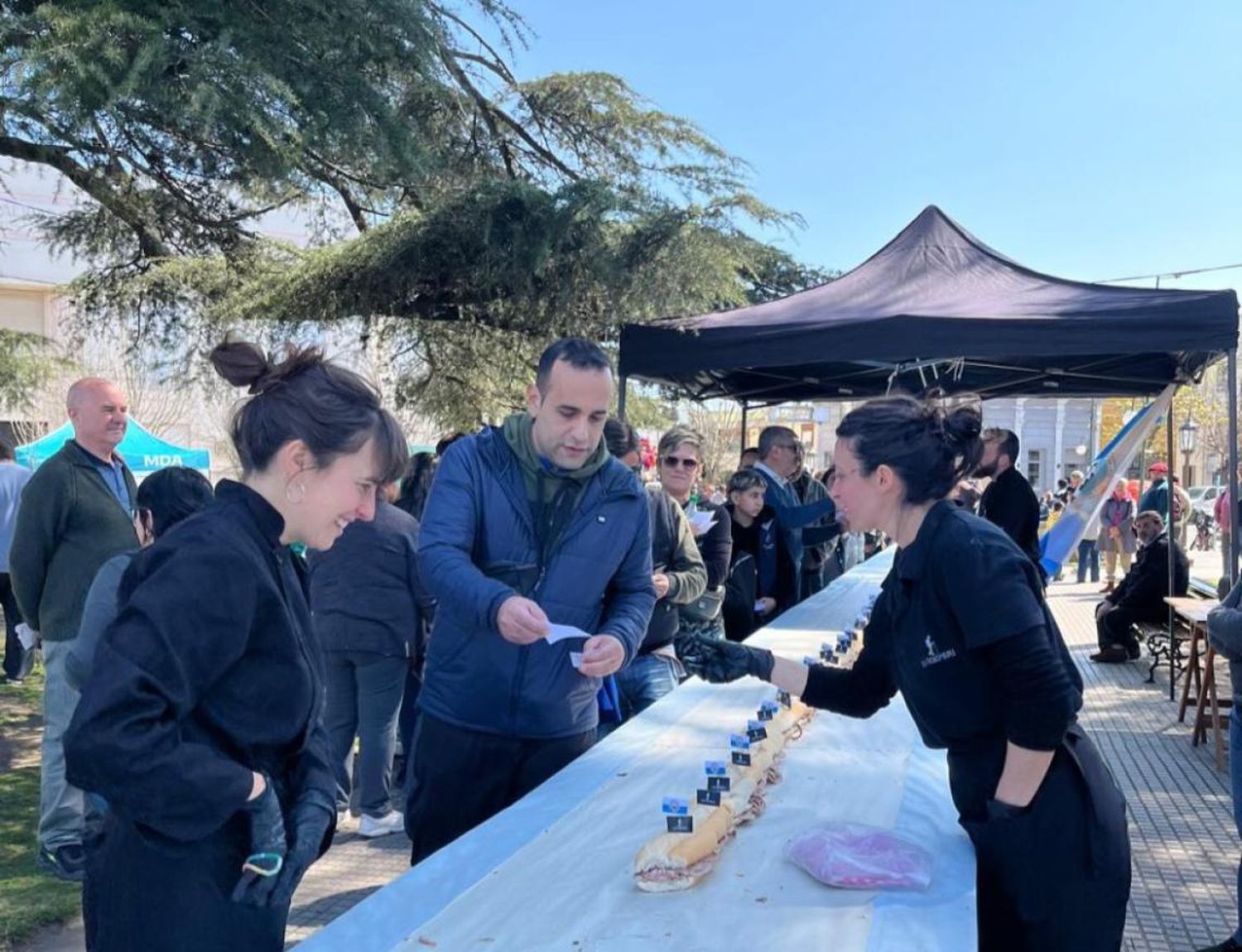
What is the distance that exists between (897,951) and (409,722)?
3749mm

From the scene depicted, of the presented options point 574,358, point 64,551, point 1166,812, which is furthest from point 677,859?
point 1166,812

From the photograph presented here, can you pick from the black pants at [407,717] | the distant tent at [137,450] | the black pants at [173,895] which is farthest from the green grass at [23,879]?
the distant tent at [137,450]

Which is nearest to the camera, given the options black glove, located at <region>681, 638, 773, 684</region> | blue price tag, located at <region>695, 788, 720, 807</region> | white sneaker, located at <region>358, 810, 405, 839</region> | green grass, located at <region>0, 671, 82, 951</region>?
blue price tag, located at <region>695, 788, 720, 807</region>

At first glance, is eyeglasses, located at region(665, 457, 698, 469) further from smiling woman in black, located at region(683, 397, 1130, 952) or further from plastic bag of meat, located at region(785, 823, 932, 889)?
plastic bag of meat, located at region(785, 823, 932, 889)

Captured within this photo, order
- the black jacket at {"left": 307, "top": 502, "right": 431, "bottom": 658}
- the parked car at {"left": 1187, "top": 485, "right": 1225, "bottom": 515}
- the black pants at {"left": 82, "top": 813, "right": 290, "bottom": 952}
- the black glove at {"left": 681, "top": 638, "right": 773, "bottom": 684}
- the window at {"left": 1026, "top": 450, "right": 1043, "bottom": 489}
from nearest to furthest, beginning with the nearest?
the black pants at {"left": 82, "top": 813, "right": 290, "bottom": 952}
the black glove at {"left": 681, "top": 638, "right": 773, "bottom": 684}
the black jacket at {"left": 307, "top": 502, "right": 431, "bottom": 658}
the parked car at {"left": 1187, "top": 485, "right": 1225, "bottom": 515}
the window at {"left": 1026, "top": 450, "right": 1043, "bottom": 489}

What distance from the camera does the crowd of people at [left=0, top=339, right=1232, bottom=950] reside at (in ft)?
4.22

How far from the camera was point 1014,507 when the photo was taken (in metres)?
5.96

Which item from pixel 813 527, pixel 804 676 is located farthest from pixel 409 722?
pixel 804 676

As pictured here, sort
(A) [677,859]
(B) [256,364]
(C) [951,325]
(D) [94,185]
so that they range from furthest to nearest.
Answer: (D) [94,185] < (C) [951,325] < (A) [677,859] < (B) [256,364]

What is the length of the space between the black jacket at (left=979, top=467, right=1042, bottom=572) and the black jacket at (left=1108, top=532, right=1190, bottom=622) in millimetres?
2348

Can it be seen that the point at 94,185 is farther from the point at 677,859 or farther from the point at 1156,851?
the point at 1156,851

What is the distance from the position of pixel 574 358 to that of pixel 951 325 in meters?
3.43

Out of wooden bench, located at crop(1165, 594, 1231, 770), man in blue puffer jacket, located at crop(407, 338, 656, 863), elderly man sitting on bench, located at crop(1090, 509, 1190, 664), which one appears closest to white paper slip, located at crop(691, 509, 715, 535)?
man in blue puffer jacket, located at crop(407, 338, 656, 863)

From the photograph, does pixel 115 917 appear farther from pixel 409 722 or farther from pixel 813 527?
pixel 813 527
